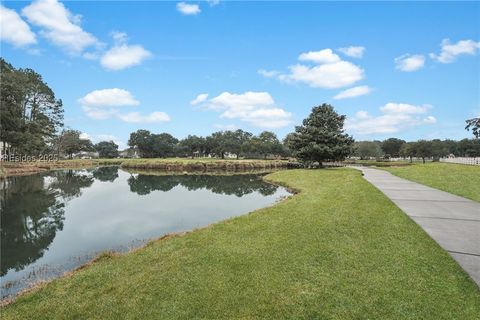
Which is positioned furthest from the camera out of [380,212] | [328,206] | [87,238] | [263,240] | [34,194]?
[34,194]

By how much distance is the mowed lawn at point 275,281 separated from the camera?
5.19 m

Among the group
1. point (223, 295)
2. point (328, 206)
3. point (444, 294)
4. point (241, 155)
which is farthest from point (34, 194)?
point (241, 155)

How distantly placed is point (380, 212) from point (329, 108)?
34.5 meters

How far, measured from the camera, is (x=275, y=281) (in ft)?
20.5

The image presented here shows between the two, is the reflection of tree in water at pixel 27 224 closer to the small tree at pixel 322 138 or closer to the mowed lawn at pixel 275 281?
the mowed lawn at pixel 275 281

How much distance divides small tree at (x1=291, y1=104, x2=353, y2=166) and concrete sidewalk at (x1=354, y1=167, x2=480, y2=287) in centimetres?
2506

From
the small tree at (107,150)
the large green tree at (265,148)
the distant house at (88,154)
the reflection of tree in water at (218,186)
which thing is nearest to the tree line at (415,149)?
the large green tree at (265,148)

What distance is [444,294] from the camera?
17.7 feet

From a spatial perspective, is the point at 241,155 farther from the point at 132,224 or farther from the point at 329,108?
the point at 132,224

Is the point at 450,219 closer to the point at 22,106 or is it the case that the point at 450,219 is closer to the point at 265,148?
the point at 22,106

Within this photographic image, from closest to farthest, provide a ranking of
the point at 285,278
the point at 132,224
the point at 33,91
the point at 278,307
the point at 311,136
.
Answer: the point at 278,307 → the point at 285,278 → the point at 132,224 → the point at 311,136 → the point at 33,91

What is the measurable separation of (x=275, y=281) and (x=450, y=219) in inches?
299

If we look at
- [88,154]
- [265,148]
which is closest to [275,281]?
[265,148]

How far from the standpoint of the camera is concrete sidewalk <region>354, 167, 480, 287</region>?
6.96 metres
